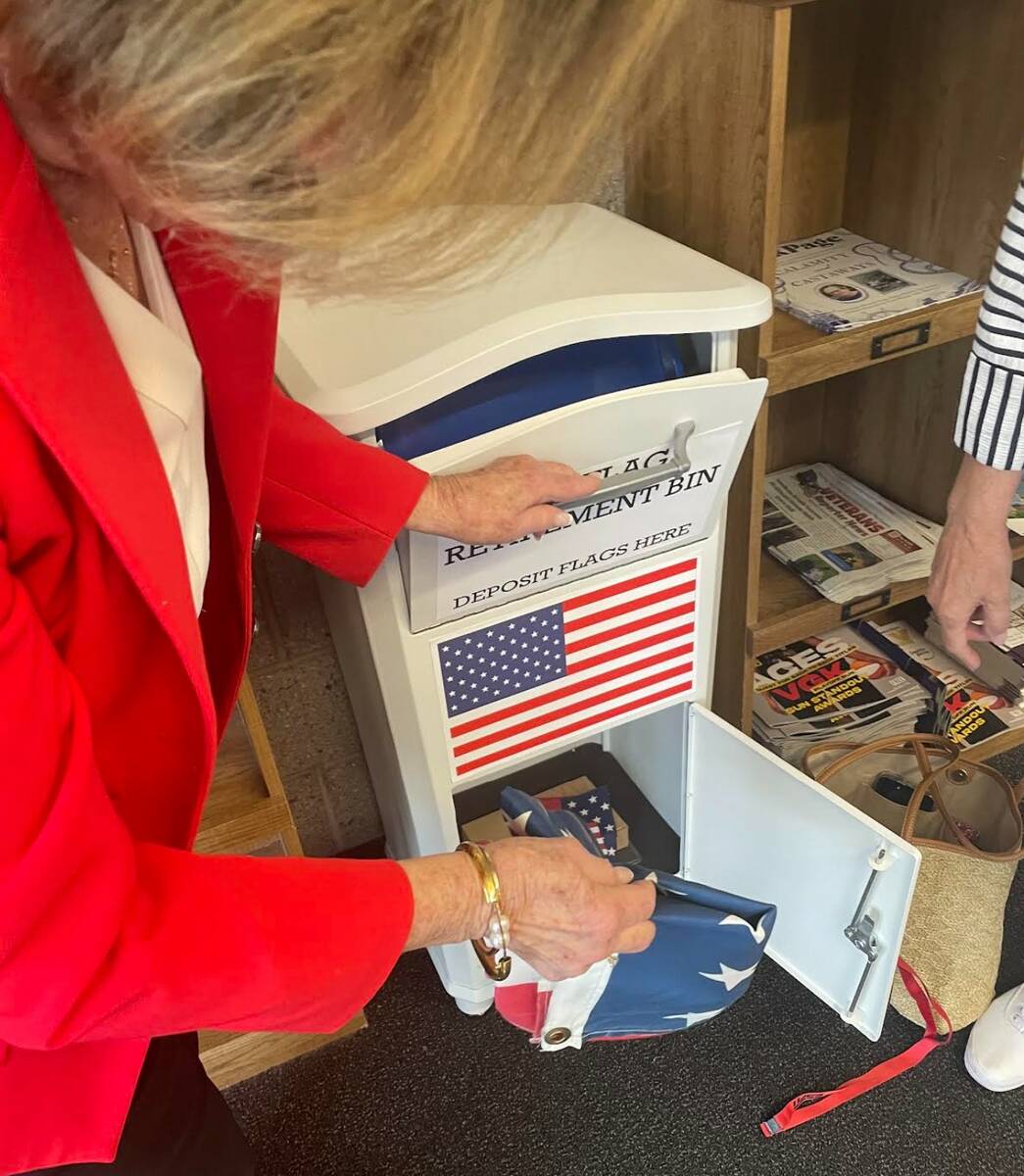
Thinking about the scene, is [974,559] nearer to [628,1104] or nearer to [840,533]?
[840,533]

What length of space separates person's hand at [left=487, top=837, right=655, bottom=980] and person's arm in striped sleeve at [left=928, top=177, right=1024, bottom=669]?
51 centimetres

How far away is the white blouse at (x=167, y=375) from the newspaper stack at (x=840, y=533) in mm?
832

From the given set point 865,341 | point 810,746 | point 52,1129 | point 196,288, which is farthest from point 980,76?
point 52,1129

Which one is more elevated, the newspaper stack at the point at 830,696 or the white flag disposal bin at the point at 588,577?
the white flag disposal bin at the point at 588,577

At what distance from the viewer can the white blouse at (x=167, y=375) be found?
52 centimetres

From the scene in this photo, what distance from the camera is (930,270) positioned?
3.87ft

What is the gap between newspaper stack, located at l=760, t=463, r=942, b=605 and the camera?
1304 millimetres

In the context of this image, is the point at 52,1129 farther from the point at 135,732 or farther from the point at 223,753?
the point at 223,753

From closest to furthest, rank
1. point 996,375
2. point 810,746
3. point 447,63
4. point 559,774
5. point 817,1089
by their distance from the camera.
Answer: point 447,63, point 996,375, point 817,1089, point 810,746, point 559,774

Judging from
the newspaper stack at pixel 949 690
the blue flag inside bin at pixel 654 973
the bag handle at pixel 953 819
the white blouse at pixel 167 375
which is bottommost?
the newspaper stack at pixel 949 690

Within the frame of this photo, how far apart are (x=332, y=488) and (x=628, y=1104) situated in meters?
0.82

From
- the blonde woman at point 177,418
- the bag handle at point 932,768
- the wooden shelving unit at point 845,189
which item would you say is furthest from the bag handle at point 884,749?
the blonde woman at point 177,418

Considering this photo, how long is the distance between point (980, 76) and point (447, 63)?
96 cm

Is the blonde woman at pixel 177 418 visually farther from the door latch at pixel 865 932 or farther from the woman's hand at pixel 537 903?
the door latch at pixel 865 932
